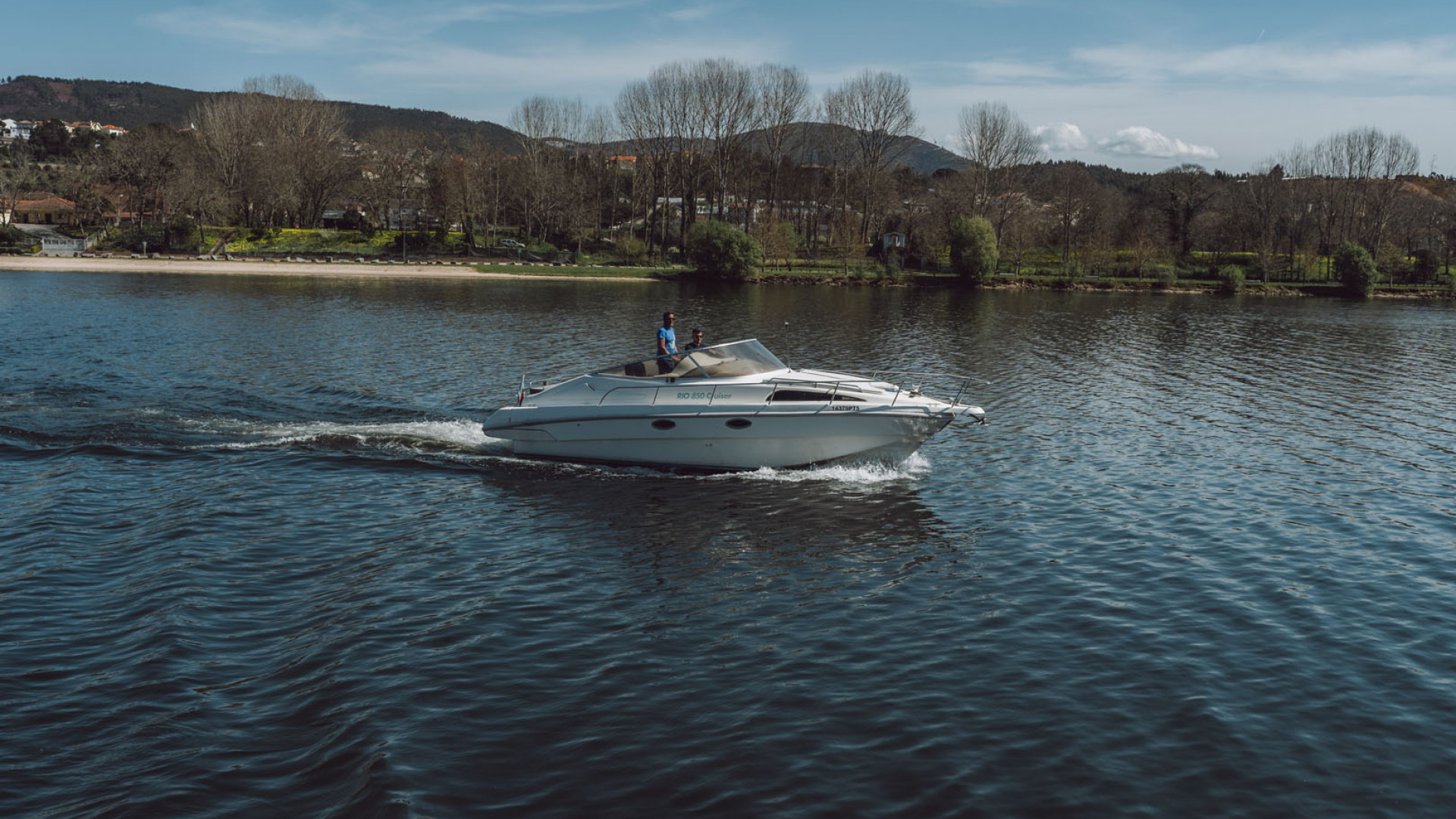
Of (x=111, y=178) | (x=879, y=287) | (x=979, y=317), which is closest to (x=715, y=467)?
(x=979, y=317)

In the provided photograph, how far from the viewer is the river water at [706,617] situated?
28.9 feet

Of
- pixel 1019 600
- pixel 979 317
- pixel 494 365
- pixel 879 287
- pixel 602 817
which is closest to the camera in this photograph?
pixel 602 817

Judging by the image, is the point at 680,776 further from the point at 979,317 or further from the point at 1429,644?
the point at 979,317

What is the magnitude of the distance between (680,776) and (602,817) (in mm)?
903

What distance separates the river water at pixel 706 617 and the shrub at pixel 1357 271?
2763 inches

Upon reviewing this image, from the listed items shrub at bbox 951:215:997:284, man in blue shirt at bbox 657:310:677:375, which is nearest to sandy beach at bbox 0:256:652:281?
shrub at bbox 951:215:997:284

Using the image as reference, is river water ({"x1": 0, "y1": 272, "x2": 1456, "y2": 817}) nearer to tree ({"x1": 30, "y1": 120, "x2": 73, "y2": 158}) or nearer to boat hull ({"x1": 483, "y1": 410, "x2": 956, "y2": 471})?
boat hull ({"x1": 483, "y1": 410, "x2": 956, "y2": 471})

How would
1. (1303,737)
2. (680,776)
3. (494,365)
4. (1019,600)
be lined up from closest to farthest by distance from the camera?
(680,776), (1303,737), (1019,600), (494,365)

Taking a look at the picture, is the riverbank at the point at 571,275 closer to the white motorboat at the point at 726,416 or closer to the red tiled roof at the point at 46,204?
the red tiled roof at the point at 46,204

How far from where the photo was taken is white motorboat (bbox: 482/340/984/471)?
1819cm

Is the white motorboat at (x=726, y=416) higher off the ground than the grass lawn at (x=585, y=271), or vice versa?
the grass lawn at (x=585, y=271)

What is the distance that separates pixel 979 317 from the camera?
56406mm

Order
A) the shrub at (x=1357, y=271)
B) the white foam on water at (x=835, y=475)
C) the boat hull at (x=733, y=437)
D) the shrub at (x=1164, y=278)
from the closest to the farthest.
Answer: the boat hull at (x=733, y=437), the white foam on water at (x=835, y=475), the shrub at (x=1357, y=271), the shrub at (x=1164, y=278)

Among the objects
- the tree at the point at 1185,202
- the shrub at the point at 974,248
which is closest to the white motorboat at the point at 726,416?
the shrub at the point at 974,248
